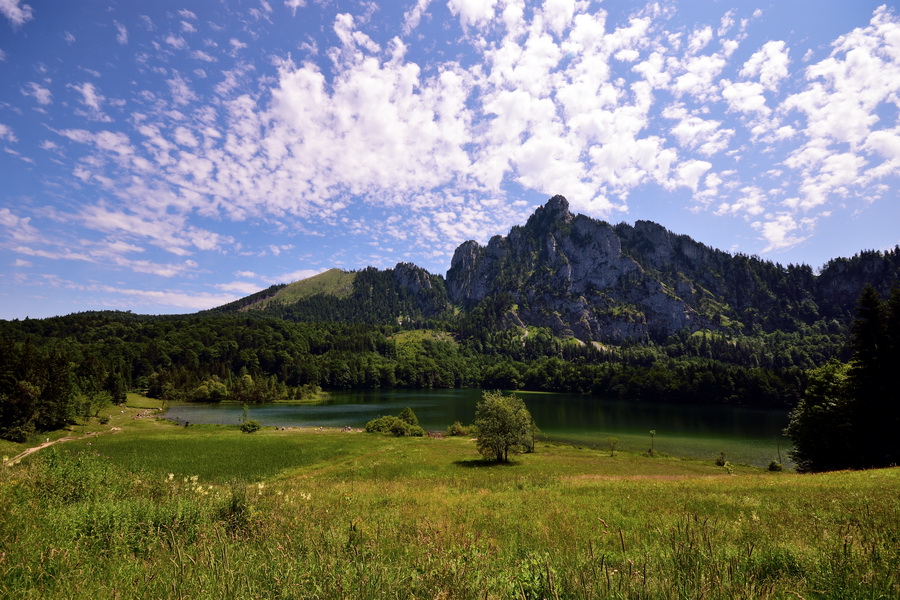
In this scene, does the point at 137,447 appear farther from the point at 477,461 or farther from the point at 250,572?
the point at 250,572

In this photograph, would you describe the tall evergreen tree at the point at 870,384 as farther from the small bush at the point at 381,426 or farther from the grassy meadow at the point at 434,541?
the small bush at the point at 381,426

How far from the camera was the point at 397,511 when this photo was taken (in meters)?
14.4

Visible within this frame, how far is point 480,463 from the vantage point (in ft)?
150

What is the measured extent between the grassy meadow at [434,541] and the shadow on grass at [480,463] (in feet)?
75.9

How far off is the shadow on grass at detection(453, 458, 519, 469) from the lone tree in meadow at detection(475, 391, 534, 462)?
112 cm

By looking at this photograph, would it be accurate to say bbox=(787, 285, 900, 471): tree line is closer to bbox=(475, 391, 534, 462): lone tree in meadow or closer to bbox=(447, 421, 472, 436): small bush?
bbox=(475, 391, 534, 462): lone tree in meadow

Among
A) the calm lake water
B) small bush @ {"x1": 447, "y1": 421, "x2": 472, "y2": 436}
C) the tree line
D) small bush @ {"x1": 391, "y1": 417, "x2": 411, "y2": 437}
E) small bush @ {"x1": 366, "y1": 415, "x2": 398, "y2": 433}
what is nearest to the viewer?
the tree line

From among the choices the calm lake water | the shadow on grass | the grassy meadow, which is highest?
the grassy meadow

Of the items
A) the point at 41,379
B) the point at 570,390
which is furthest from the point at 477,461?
the point at 570,390

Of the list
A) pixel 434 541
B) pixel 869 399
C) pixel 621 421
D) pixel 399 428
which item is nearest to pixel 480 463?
pixel 399 428

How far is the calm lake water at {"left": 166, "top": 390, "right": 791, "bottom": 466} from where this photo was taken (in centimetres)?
6919

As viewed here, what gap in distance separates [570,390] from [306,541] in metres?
198

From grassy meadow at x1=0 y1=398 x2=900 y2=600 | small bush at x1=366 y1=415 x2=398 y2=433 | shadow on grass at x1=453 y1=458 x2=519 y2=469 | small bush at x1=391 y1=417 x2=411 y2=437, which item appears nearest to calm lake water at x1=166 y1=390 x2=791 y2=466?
small bush at x1=391 y1=417 x2=411 y2=437

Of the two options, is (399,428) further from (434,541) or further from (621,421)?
(434,541)
